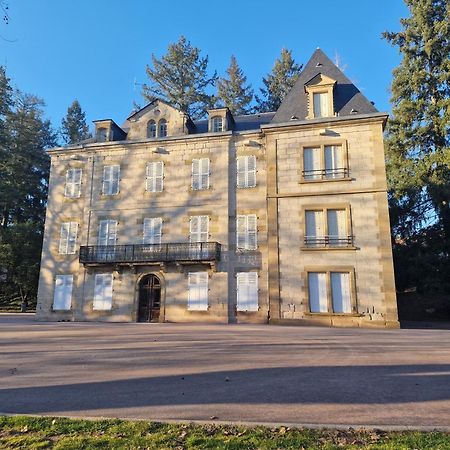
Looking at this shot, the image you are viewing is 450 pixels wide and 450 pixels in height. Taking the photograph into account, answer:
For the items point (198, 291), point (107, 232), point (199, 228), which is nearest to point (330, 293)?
point (198, 291)

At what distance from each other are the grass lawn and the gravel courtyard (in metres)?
0.42

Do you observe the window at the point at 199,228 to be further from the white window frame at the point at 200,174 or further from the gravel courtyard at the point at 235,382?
the gravel courtyard at the point at 235,382

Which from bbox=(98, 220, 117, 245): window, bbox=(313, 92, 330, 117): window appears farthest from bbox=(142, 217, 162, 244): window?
bbox=(313, 92, 330, 117): window

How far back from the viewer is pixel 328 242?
20.1 m

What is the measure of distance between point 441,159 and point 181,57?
92.6ft

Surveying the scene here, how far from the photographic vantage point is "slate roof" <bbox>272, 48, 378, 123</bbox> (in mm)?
21750

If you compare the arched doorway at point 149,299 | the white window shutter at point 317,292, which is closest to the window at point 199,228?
the arched doorway at point 149,299

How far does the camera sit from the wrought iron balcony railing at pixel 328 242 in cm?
1985

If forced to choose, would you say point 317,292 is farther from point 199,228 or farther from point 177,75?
point 177,75

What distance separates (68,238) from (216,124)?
37.6 ft

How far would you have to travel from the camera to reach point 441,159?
1024 inches

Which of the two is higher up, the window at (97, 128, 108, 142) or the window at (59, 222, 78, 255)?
the window at (97, 128, 108, 142)

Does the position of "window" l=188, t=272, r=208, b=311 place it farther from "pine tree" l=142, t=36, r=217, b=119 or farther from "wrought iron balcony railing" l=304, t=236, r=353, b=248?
"pine tree" l=142, t=36, r=217, b=119

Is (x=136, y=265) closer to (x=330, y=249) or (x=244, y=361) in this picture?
(x=330, y=249)
